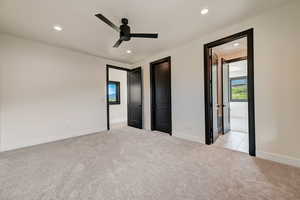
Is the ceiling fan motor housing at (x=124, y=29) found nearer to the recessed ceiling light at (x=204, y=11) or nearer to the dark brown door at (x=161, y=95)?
the recessed ceiling light at (x=204, y=11)

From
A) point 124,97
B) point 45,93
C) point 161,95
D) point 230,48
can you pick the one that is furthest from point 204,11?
point 124,97

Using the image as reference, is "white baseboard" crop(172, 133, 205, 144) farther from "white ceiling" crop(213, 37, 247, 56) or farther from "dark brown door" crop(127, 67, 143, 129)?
"white ceiling" crop(213, 37, 247, 56)

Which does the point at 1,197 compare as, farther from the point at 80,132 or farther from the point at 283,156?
the point at 283,156

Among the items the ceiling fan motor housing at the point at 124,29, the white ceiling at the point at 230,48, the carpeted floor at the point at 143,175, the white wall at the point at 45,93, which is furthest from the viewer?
the white ceiling at the point at 230,48

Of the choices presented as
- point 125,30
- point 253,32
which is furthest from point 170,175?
point 253,32

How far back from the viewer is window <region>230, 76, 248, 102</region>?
6077 mm

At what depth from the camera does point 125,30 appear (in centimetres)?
240

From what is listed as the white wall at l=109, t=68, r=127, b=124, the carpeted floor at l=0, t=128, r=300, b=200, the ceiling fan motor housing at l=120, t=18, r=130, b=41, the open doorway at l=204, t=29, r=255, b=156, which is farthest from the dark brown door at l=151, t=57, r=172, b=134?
the white wall at l=109, t=68, r=127, b=124

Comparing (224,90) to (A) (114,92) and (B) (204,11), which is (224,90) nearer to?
(B) (204,11)

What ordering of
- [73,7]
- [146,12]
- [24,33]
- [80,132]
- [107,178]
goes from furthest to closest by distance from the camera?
[80,132] → [24,33] → [146,12] → [73,7] → [107,178]

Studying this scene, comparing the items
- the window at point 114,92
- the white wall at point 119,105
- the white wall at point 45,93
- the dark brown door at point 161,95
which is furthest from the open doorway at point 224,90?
the window at point 114,92

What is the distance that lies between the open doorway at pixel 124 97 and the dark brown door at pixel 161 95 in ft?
1.94

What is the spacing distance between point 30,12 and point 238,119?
24.1 feet

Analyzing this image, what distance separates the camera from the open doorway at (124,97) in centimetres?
499
